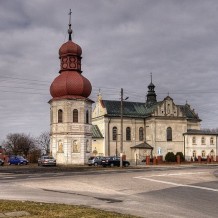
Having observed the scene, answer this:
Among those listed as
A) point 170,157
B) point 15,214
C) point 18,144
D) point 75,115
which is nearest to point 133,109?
point 170,157

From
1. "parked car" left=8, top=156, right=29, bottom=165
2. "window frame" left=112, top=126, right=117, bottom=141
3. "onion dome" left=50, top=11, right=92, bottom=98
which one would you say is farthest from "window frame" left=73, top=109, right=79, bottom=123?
"window frame" left=112, top=126, right=117, bottom=141

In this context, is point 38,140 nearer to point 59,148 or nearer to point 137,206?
point 59,148

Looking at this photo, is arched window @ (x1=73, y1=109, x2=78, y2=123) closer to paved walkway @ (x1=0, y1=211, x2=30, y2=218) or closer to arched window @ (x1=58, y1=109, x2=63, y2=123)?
arched window @ (x1=58, y1=109, x2=63, y2=123)

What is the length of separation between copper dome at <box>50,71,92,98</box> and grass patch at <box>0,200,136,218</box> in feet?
155

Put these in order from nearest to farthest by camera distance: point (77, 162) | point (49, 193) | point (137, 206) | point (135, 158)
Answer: point (137, 206) < point (49, 193) < point (77, 162) < point (135, 158)

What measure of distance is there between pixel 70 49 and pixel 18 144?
6586 cm

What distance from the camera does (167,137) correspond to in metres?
76.9

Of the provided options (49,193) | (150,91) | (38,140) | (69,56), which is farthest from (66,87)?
(38,140)

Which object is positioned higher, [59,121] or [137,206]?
[59,121]

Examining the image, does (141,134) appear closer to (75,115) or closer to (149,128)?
(149,128)

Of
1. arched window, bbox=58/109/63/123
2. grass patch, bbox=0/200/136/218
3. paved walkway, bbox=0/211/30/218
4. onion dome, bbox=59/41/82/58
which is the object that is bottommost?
grass patch, bbox=0/200/136/218

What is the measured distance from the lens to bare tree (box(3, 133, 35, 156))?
11679 cm

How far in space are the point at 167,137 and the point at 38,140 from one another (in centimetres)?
6098

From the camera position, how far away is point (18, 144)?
392 feet
